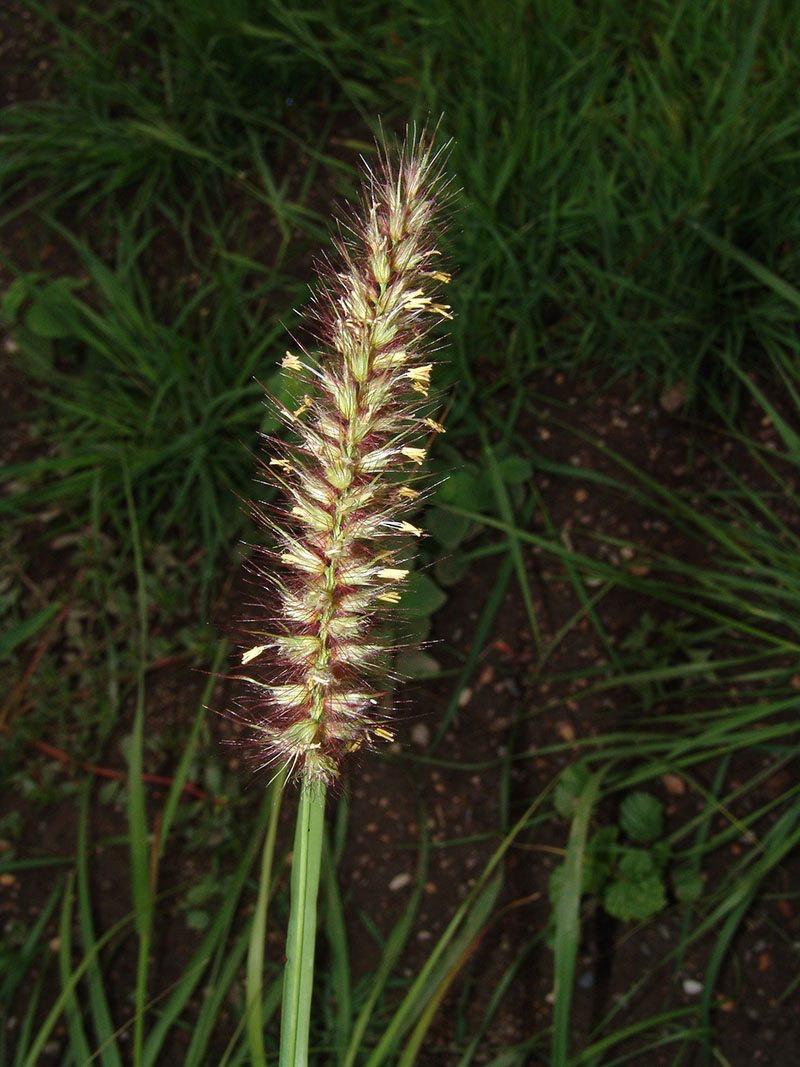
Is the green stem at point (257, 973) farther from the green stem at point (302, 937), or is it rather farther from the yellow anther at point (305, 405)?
the yellow anther at point (305, 405)

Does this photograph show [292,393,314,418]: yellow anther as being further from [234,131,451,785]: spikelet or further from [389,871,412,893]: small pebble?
[389,871,412,893]: small pebble

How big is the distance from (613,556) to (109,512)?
161 centimetres

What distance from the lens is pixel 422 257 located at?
3.76 ft

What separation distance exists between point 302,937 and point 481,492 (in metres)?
1.51

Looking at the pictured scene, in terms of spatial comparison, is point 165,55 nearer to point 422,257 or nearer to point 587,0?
point 587,0

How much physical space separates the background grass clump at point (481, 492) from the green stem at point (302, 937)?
0.87m

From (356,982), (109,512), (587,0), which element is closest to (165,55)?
(587,0)

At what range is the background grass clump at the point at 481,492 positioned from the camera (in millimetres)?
2119

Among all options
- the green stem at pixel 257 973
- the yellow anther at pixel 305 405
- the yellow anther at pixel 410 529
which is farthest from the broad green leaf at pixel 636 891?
the yellow anther at pixel 305 405

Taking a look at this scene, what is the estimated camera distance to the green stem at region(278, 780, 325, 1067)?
3.22ft

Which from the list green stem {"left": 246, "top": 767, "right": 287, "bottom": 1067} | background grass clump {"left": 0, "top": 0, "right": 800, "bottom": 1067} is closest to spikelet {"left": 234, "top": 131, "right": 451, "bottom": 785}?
green stem {"left": 246, "top": 767, "right": 287, "bottom": 1067}

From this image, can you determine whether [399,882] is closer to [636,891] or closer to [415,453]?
[636,891]

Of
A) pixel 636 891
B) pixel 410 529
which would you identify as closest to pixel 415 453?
pixel 410 529

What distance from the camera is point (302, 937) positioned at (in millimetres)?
1004
